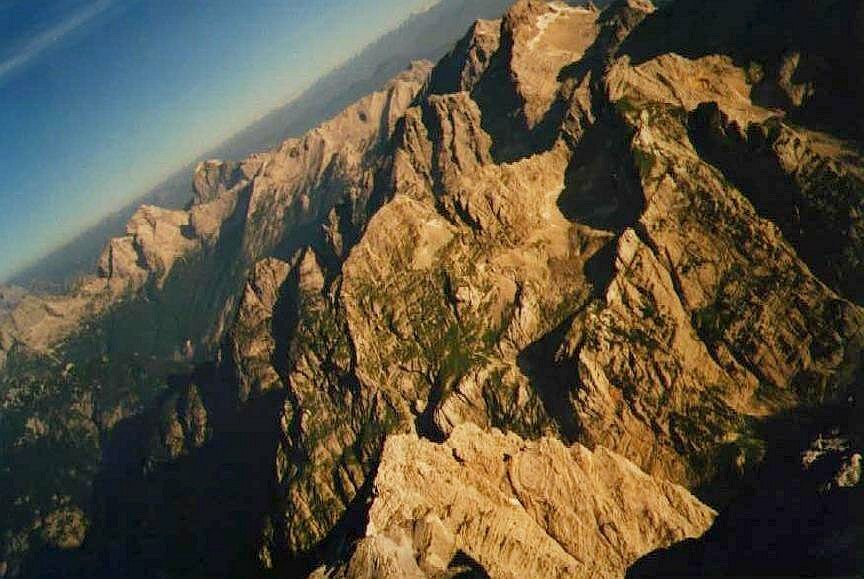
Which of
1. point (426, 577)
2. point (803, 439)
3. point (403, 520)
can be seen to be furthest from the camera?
point (803, 439)

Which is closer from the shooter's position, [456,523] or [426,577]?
[426,577]

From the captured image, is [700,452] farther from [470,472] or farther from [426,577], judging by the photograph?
[426,577]

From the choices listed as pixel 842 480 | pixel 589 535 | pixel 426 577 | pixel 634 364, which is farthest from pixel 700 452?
pixel 426 577

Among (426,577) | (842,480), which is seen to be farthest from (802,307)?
(426,577)

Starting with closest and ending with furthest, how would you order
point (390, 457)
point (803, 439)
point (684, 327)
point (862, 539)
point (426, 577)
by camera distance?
point (862, 539) → point (426, 577) → point (390, 457) → point (803, 439) → point (684, 327)

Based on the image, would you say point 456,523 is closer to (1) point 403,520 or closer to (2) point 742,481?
(1) point 403,520

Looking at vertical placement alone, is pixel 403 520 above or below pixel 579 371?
above

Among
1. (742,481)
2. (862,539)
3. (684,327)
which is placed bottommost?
(742,481)
